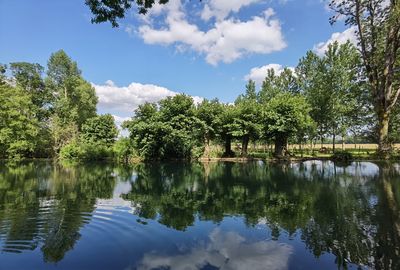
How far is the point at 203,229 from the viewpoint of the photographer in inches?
405

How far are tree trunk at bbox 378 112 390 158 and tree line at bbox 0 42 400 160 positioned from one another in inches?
448

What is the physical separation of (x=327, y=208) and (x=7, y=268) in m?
11.4

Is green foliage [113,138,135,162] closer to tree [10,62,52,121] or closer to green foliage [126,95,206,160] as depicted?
green foliage [126,95,206,160]

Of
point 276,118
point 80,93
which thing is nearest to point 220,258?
point 276,118

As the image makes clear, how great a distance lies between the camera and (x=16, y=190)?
59.7 ft

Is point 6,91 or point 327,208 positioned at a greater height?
point 6,91

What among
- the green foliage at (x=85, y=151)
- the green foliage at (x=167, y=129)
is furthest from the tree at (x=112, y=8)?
the green foliage at (x=85, y=151)

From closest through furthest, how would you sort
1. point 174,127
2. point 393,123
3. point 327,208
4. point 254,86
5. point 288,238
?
point 288,238 → point 327,208 → point 174,127 → point 393,123 → point 254,86

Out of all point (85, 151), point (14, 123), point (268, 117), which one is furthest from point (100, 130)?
point (268, 117)

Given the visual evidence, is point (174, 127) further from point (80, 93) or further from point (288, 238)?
point (288, 238)

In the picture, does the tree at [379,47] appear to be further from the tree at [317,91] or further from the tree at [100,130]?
the tree at [100,130]

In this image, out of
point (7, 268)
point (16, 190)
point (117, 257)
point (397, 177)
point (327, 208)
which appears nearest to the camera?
point (7, 268)

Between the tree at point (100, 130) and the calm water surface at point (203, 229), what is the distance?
125 ft

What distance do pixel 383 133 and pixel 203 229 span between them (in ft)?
82.3
